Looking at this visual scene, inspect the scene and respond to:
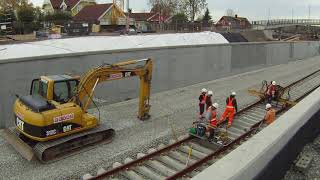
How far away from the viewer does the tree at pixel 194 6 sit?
339 feet

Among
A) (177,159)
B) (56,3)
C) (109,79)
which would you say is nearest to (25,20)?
(56,3)

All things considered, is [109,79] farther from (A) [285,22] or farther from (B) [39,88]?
(A) [285,22]

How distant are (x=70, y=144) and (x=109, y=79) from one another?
2.99m

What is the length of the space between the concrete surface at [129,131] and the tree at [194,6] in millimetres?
80871

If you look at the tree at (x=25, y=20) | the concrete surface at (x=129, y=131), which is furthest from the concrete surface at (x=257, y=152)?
the tree at (x=25, y=20)

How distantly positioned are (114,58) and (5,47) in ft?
17.0

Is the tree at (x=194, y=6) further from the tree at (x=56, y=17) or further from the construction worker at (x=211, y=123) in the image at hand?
the construction worker at (x=211, y=123)

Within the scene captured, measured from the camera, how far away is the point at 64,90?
42.3 ft

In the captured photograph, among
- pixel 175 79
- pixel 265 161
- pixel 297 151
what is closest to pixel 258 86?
pixel 175 79

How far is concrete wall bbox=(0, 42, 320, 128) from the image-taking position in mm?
14867

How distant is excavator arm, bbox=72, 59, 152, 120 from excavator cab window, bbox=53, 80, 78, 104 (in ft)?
0.87

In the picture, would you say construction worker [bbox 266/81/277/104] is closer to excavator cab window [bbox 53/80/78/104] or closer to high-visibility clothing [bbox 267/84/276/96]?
high-visibility clothing [bbox 267/84/276/96]

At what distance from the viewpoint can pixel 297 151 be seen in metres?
8.27

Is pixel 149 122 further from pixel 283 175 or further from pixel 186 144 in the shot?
pixel 283 175
